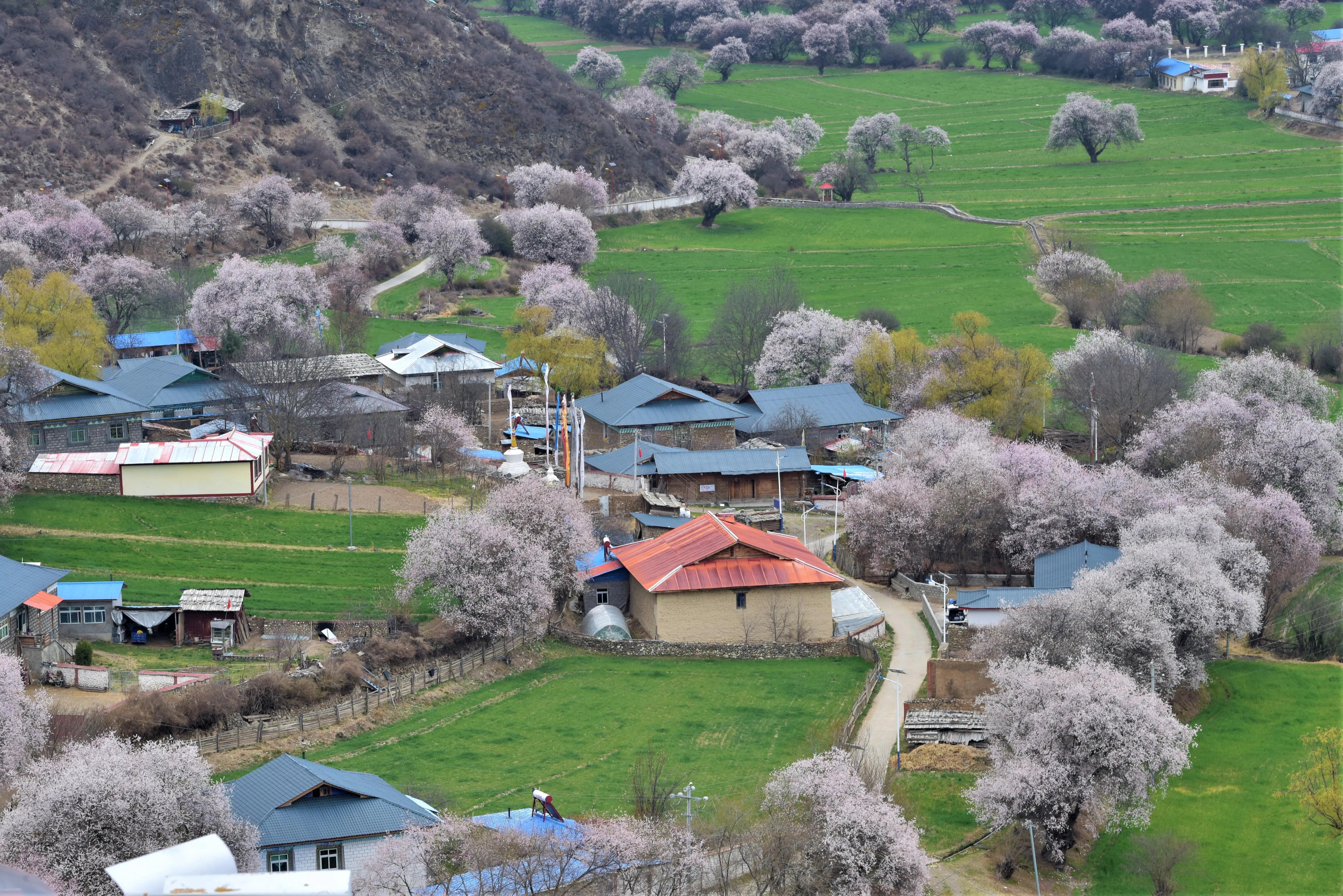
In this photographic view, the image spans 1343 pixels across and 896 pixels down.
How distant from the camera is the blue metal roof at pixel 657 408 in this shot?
259ft

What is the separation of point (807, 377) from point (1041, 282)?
29.0 m

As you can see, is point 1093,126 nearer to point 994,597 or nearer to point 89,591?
point 994,597

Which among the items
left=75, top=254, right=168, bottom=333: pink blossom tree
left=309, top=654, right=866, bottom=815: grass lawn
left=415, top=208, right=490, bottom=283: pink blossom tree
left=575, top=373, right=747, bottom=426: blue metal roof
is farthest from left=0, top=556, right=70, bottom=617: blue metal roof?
left=415, top=208, right=490, bottom=283: pink blossom tree

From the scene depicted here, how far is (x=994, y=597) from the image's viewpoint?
55.4m

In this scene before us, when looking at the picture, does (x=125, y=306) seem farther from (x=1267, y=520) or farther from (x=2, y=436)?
(x=1267, y=520)

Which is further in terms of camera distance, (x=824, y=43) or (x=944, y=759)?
(x=824, y=43)

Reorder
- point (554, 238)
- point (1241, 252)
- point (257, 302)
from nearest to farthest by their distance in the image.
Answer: point (257, 302)
point (1241, 252)
point (554, 238)

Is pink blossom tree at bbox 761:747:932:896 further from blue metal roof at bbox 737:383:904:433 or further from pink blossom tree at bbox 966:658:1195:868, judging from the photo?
blue metal roof at bbox 737:383:904:433

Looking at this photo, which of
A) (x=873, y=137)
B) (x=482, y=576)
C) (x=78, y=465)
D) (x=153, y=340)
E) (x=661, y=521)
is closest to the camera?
(x=482, y=576)

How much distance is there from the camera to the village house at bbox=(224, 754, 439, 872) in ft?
113

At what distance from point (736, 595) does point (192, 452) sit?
22961mm

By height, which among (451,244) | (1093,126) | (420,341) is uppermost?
(1093,126)

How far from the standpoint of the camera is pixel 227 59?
14225cm

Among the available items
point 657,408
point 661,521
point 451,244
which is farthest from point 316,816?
point 451,244
